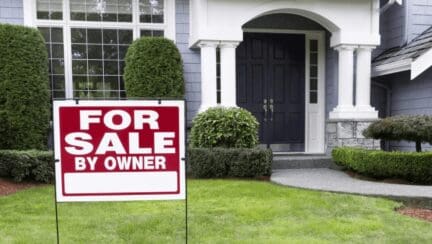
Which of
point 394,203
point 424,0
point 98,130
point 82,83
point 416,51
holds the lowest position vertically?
point 394,203

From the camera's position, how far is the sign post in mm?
2721

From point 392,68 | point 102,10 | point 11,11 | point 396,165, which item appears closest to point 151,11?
point 102,10

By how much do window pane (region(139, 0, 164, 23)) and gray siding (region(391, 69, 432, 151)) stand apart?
478cm

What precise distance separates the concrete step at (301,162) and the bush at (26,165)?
373 centimetres

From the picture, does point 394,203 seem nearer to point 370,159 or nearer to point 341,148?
point 370,159

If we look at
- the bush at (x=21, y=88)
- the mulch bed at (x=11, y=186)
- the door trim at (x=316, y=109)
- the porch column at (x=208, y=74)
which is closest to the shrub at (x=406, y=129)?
the door trim at (x=316, y=109)

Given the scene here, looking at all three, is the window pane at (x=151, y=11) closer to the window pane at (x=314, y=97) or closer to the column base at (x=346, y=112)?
the window pane at (x=314, y=97)

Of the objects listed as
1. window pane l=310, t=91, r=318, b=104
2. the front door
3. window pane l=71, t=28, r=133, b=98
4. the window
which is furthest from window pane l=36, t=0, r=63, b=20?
window pane l=310, t=91, r=318, b=104

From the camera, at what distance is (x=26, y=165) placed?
593 cm

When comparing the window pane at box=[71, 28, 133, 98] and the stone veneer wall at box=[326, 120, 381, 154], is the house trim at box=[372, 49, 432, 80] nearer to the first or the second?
the stone veneer wall at box=[326, 120, 381, 154]

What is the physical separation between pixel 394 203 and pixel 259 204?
1.62 meters

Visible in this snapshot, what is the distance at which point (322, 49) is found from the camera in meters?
8.70

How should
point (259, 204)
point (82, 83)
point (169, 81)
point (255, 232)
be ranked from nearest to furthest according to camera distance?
point (255, 232) → point (259, 204) → point (169, 81) → point (82, 83)

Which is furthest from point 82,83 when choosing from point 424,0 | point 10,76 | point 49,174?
point 424,0
